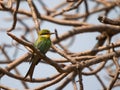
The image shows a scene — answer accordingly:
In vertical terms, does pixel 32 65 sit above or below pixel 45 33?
below

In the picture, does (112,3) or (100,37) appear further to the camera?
(112,3)

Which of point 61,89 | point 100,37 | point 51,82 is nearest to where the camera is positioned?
point 51,82

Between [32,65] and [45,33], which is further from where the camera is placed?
[45,33]

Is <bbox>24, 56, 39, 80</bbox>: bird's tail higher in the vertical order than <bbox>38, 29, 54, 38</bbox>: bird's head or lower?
lower

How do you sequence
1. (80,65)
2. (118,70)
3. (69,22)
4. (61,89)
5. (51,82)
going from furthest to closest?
(69,22)
(61,89)
(51,82)
(118,70)
(80,65)

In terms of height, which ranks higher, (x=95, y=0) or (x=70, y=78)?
(x=95, y=0)

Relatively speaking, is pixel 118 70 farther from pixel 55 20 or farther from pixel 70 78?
pixel 55 20

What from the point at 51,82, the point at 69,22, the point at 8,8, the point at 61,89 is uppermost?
the point at 8,8

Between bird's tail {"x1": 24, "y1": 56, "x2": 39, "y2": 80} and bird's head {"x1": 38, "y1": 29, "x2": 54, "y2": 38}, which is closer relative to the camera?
bird's tail {"x1": 24, "y1": 56, "x2": 39, "y2": 80}

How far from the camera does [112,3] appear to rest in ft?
15.2

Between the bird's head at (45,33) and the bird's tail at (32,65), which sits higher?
the bird's head at (45,33)

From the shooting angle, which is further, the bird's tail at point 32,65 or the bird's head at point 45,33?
the bird's head at point 45,33

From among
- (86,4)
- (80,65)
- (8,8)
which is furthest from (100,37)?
(80,65)

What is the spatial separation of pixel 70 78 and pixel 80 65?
905mm
